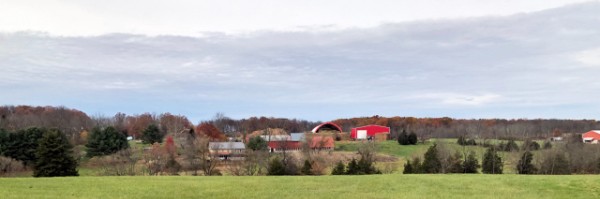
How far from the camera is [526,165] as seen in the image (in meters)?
53.4

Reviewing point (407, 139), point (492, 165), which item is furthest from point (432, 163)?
point (407, 139)

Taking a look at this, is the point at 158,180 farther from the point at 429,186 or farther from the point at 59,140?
the point at 59,140

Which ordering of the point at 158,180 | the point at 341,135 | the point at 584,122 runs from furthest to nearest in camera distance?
the point at 584,122, the point at 341,135, the point at 158,180

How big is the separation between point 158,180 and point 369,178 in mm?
12098

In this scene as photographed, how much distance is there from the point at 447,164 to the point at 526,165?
26.6 feet

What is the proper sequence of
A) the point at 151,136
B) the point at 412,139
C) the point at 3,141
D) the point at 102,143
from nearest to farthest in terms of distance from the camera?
1. the point at 3,141
2. the point at 102,143
3. the point at 412,139
4. the point at 151,136

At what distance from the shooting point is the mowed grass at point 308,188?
965 inches

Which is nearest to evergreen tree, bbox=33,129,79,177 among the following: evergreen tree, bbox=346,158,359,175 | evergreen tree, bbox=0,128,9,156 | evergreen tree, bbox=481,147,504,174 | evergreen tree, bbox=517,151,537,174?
evergreen tree, bbox=0,128,9,156

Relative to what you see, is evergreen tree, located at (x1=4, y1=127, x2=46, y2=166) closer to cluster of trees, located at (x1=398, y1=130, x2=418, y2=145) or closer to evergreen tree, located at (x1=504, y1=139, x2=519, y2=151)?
evergreen tree, located at (x1=504, y1=139, x2=519, y2=151)

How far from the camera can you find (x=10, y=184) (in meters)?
26.7

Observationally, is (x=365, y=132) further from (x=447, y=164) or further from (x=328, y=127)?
(x=447, y=164)

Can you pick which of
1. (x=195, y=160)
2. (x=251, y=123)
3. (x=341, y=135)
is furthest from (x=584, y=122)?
(x=195, y=160)

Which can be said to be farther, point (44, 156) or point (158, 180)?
point (44, 156)

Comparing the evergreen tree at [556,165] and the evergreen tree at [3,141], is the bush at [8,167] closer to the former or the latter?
the evergreen tree at [3,141]
